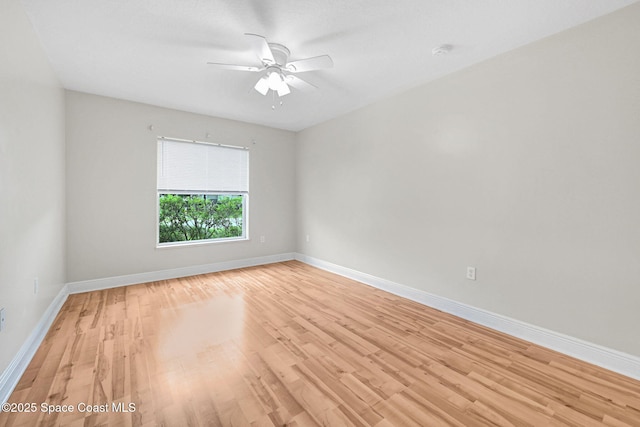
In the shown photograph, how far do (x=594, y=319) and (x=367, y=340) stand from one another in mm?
1732

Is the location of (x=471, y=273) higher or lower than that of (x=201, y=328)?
higher

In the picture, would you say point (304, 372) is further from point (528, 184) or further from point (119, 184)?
point (119, 184)

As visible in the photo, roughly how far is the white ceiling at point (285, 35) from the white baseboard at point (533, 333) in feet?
8.10

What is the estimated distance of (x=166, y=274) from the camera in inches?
161

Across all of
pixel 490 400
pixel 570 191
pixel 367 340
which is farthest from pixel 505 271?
pixel 367 340

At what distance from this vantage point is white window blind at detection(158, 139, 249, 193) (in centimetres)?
408

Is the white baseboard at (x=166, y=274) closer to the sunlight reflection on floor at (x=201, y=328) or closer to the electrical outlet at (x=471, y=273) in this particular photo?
the sunlight reflection on floor at (x=201, y=328)

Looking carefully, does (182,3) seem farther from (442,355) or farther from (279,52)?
(442,355)

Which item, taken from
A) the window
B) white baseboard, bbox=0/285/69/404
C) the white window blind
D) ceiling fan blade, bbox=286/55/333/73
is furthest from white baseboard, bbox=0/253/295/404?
ceiling fan blade, bbox=286/55/333/73

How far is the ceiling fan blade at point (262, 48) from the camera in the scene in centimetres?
205

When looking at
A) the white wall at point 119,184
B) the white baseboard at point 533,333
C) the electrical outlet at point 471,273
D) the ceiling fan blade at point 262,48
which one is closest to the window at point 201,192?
the white wall at point 119,184

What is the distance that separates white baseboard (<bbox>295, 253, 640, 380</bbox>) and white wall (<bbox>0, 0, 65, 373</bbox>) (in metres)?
3.47

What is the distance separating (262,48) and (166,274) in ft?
11.5

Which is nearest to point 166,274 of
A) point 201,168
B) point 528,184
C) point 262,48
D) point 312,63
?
point 201,168
